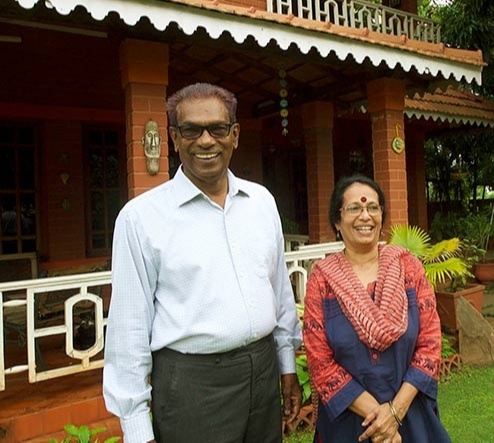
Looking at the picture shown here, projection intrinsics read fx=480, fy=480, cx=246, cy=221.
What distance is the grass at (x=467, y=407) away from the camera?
11.1 ft

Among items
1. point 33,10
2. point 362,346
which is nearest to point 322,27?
point 33,10

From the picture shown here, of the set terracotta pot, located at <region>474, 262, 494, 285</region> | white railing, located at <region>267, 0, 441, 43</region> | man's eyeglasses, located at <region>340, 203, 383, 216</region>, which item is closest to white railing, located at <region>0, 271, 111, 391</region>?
man's eyeglasses, located at <region>340, 203, 383, 216</region>

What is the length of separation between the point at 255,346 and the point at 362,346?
437 millimetres

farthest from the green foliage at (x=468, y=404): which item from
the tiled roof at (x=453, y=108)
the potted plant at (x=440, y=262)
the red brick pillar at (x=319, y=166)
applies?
the tiled roof at (x=453, y=108)

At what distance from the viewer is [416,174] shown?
9945mm

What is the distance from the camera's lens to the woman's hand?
1.80m

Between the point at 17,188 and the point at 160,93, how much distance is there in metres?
3.06

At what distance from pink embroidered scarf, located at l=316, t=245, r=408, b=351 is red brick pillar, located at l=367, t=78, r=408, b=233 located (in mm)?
3245

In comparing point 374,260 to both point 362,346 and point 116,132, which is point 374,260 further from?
point 116,132

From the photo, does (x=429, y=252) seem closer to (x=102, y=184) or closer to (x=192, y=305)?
(x=192, y=305)

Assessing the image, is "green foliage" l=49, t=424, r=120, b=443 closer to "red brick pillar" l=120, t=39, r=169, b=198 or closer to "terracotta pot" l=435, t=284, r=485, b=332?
"red brick pillar" l=120, t=39, r=169, b=198

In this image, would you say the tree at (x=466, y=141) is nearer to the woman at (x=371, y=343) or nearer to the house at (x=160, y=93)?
the house at (x=160, y=93)

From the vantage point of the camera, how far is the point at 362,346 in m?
1.85

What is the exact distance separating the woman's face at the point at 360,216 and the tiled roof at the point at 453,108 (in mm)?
5983
